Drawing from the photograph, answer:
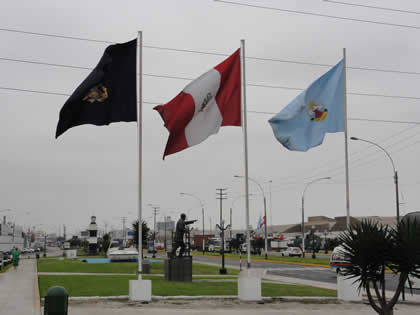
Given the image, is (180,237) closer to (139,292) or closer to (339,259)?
(139,292)

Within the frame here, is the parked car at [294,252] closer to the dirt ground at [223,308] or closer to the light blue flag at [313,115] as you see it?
the dirt ground at [223,308]

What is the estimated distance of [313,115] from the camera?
18.2 metres

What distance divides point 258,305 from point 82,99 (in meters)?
7.94

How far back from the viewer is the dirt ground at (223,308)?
49.5 feet

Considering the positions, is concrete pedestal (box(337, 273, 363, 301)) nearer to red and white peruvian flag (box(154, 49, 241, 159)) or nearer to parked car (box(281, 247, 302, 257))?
red and white peruvian flag (box(154, 49, 241, 159))

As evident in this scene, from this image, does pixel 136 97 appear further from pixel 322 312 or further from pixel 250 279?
pixel 322 312

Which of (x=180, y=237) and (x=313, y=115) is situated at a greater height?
(x=313, y=115)

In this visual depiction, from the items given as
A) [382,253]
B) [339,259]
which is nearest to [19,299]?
[339,259]

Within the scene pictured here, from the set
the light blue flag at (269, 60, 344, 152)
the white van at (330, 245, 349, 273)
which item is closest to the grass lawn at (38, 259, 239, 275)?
the white van at (330, 245, 349, 273)

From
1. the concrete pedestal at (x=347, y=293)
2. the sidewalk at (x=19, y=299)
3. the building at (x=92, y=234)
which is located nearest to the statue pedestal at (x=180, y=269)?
the sidewalk at (x=19, y=299)

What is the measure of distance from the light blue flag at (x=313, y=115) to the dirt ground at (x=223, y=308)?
4.76 metres

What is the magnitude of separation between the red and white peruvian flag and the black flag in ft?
3.96

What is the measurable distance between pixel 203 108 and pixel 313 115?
11.9ft

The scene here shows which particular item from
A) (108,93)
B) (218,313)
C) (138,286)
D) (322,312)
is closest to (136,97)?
(108,93)
